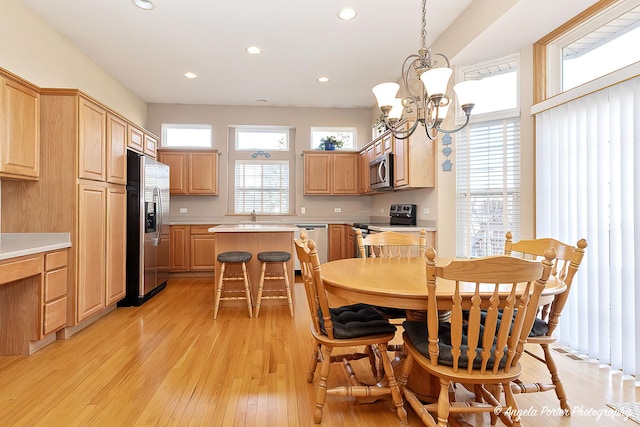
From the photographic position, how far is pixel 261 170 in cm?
615

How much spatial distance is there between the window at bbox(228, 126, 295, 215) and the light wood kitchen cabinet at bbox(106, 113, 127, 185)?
8.06 feet

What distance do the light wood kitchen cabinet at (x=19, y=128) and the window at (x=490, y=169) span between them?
13.0ft

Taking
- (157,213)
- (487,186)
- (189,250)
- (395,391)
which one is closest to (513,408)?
(395,391)

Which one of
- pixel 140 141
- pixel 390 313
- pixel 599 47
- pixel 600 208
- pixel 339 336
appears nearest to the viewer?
pixel 339 336

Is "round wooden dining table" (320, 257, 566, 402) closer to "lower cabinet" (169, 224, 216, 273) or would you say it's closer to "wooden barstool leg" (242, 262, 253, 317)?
"wooden barstool leg" (242, 262, 253, 317)

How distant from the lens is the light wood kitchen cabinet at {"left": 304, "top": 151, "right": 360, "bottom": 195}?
5820 mm

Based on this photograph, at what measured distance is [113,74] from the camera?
14.9ft

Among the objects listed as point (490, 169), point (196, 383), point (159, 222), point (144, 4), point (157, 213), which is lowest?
point (196, 383)

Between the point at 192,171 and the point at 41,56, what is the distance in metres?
2.55

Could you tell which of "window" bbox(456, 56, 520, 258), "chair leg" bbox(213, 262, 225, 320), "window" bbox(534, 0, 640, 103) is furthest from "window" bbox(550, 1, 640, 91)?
"chair leg" bbox(213, 262, 225, 320)

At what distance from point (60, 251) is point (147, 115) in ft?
12.5

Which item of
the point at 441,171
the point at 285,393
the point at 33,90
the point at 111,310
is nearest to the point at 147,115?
the point at 33,90

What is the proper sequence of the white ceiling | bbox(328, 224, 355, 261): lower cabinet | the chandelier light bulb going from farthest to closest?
bbox(328, 224, 355, 261): lower cabinet
the white ceiling
the chandelier light bulb

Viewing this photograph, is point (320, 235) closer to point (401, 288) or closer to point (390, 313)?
point (390, 313)
